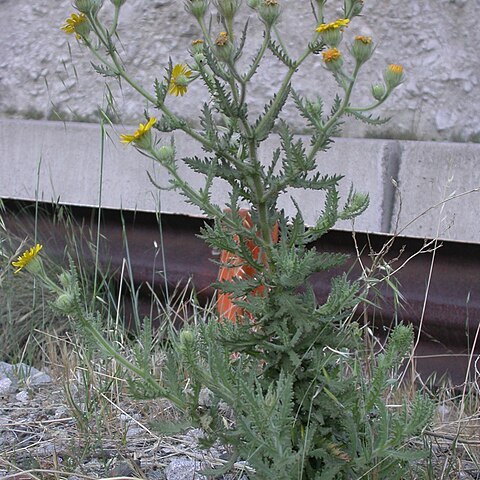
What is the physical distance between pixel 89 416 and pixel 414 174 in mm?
1617

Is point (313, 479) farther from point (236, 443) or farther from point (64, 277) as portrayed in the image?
point (64, 277)

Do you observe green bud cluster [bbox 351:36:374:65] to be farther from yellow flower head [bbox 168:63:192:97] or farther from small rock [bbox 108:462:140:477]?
small rock [bbox 108:462:140:477]

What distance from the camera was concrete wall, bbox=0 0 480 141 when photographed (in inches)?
134

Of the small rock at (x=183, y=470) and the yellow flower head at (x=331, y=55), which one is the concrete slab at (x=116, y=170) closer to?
the small rock at (x=183, y=470)

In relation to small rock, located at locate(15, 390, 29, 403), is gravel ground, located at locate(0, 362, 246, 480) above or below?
above

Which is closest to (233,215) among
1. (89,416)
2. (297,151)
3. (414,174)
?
(297,151)

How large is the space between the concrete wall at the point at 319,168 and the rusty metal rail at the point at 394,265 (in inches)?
5.3

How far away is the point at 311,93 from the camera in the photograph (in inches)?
144

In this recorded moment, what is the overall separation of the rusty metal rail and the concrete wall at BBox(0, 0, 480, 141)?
46cm

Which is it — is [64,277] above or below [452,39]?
below

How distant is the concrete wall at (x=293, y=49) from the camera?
3393mm

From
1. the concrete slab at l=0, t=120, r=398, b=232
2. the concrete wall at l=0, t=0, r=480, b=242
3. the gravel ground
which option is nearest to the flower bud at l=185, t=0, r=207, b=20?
the gravel ground

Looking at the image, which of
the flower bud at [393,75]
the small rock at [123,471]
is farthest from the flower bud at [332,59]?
the small rock at [123,471]

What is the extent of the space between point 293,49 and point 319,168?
616 millimetres
